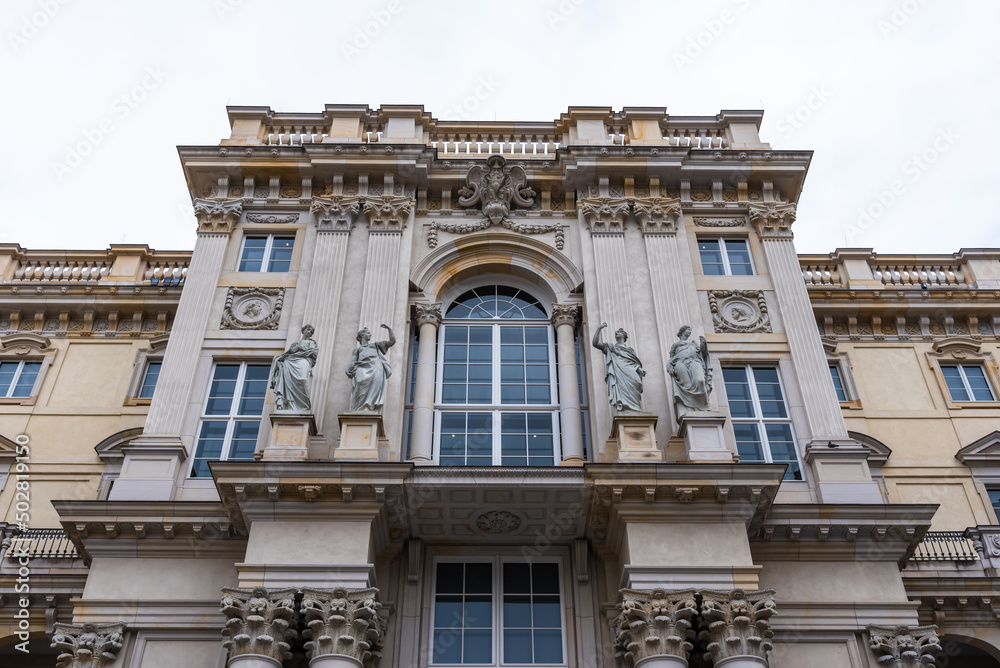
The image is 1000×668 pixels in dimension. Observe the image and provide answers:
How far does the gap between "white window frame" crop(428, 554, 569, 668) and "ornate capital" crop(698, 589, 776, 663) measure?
2508 mm

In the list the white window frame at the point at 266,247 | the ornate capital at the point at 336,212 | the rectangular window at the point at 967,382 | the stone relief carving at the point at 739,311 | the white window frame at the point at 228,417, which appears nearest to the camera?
the white window frame at the point at 228,417

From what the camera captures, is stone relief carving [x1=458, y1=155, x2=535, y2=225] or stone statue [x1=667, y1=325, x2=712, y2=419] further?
stone relief carving [x1=458, y1=155, x2=535, y2=225]

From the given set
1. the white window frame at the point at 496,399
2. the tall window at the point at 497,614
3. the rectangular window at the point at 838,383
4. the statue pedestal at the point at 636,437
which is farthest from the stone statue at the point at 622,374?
the rectangular window at the point at 838,383

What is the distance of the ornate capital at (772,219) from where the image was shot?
69.3 feet

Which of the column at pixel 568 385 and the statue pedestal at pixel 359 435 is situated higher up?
the column at pixel 568 385

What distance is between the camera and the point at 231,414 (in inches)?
712

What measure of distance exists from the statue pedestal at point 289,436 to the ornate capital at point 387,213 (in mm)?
5804

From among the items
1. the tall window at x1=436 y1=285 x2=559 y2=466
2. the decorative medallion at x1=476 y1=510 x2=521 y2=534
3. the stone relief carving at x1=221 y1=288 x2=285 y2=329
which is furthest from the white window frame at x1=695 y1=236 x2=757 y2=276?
the stone relief carving at x1=221 y1=288 x2=285 y2=329

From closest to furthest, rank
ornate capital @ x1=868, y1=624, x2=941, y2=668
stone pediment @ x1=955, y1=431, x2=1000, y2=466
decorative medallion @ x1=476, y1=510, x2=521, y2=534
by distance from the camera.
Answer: ornate capital @ x1=868, y1=624, x2=941, y2=668, decorative medallion @ x1=476, y1=510, x2=521, y2=534, stone pediment @ x1=955, y1=431, x2=1000, y2=466

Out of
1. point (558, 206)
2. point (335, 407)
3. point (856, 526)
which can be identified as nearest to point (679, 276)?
point (558, 206)

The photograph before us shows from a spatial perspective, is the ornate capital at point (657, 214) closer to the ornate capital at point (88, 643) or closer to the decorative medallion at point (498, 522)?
the decorative medallion at point (498, 522)

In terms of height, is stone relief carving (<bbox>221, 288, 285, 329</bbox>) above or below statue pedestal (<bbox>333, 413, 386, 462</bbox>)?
above

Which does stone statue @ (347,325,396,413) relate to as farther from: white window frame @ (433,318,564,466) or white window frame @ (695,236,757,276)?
white window frame @ (695,236,757,276)

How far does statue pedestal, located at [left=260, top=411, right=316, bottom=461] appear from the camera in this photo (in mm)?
15797
